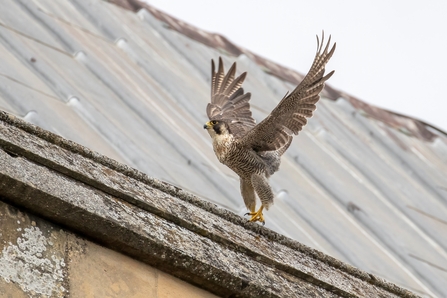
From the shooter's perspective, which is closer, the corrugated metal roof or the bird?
the bird

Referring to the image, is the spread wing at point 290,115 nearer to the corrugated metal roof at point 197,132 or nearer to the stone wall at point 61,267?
the corrugated metal roof at point 197,132

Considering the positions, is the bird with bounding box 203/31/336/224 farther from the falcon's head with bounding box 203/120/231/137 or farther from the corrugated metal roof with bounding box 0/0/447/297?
the corrugated metal roof with bounding box 0/0/447/297

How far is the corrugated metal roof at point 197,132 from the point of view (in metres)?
7.22

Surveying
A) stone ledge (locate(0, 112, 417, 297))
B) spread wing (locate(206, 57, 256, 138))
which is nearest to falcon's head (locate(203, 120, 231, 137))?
spread wing (locate(206, 57, 256, 138))

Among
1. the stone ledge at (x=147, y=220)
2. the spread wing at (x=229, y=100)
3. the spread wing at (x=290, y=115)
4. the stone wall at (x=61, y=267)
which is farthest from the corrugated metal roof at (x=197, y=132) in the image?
the stone wall at (x=61, y=267)

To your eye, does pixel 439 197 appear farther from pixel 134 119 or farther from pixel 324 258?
pixel 324 258

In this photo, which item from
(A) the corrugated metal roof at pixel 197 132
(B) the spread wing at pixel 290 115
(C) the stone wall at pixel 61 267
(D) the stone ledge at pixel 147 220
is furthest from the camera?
(A) the corrugated metal roof at pixel 197 132

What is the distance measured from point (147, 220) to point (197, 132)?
5.86m

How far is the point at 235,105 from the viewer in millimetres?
6285

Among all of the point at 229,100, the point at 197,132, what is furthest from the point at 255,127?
the point at 197,132

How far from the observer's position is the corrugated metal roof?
7219 mm

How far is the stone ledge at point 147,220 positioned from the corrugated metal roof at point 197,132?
3.64m

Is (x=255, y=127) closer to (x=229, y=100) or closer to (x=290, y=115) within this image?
(x=290, y=115)

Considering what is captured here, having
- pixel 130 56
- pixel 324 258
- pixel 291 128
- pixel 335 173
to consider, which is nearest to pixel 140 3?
pixel 130 56
